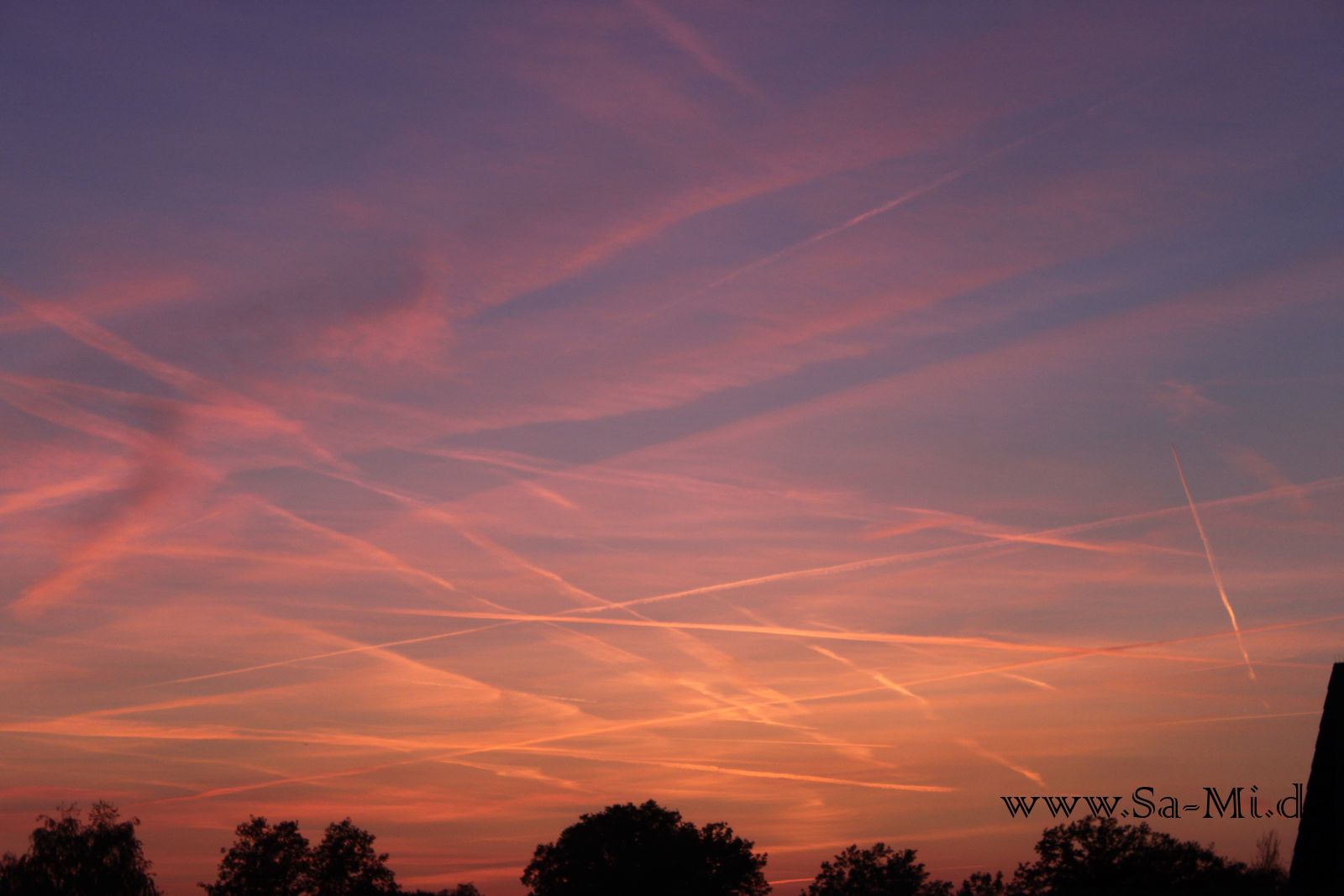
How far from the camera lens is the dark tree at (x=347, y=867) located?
148m

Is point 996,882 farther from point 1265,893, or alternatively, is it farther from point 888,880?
point 1265,893

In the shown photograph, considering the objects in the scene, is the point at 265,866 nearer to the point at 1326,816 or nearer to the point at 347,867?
the point at 347,867

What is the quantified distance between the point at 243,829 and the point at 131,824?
31.3 meters

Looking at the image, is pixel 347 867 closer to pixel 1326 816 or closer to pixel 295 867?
pixel 295 867

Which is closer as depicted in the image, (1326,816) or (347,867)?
(1326,816)

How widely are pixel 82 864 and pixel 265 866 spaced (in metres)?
32.6

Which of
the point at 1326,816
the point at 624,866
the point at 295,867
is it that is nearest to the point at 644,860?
the point at 624,866

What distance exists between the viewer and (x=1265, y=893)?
3631 centimetres

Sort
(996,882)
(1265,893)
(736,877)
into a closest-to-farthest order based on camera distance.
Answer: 1. (1265,893)
2. (736,877)
3. (996,882)

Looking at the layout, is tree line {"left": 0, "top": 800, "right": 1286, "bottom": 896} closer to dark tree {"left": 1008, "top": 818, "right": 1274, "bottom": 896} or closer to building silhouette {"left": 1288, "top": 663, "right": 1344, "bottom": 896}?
dark tree {"left": 1008, "top": 818, "right": 1274, "bottom": 896}

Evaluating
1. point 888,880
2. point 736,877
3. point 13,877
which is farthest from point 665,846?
point 13,877

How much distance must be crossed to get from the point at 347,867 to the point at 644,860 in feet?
143

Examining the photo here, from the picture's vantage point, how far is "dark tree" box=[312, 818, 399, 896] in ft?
485

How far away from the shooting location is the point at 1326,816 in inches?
1256
